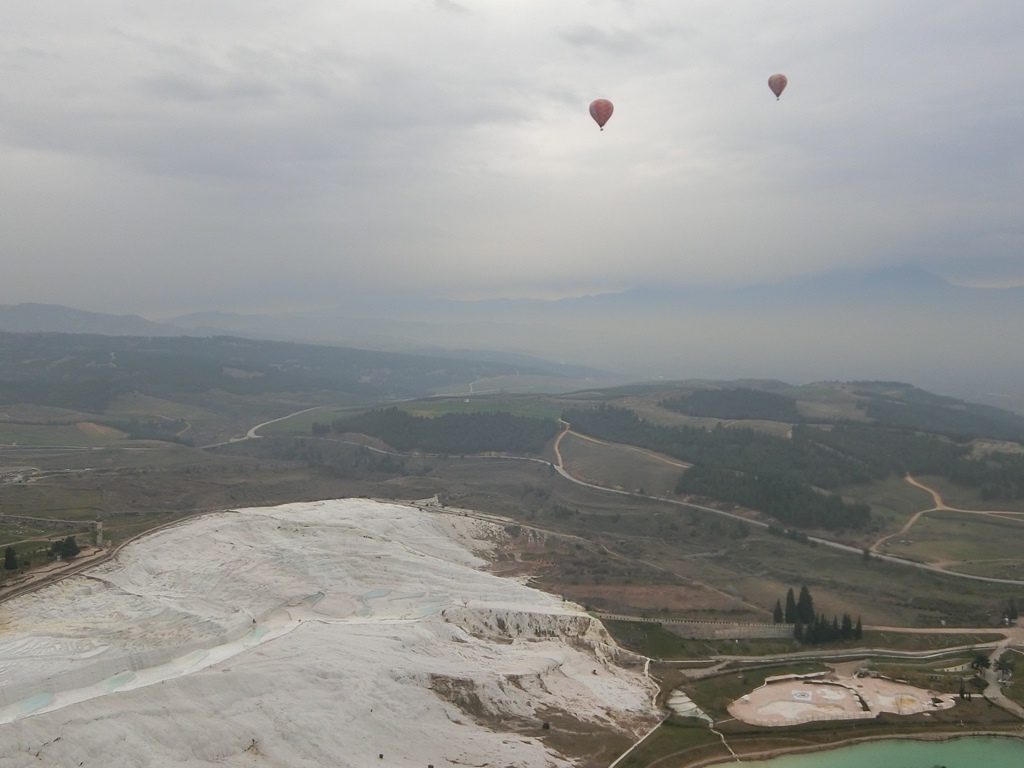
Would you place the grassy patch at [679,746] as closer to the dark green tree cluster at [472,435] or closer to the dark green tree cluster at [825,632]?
the dark green tree cluster at [825,632]

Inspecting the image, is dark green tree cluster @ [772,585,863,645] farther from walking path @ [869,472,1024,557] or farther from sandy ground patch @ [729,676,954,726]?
walking path @ [869,472,1024,557]

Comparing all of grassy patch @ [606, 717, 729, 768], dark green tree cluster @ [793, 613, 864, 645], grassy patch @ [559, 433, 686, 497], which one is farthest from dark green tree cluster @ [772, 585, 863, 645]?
grassy patch @ [559, 433, 686, 497]

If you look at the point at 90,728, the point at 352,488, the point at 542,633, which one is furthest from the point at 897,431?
the point at 90,728

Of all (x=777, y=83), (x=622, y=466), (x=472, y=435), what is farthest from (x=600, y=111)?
(x=472, y=435)

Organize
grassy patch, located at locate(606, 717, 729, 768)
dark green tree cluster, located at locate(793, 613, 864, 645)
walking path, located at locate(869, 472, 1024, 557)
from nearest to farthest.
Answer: grassy patch, located at locate(606, 717, 729, 768), dark green tree cluster, located at locate(793, 613, 864, 645), walking path, located at locate(869, 472, 1024, 557)

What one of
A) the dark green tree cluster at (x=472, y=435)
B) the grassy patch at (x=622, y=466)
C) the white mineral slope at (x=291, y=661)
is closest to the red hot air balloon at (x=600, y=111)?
the white mineral slope at (x=291, y=661)

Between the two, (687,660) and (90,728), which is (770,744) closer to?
(687,660)
